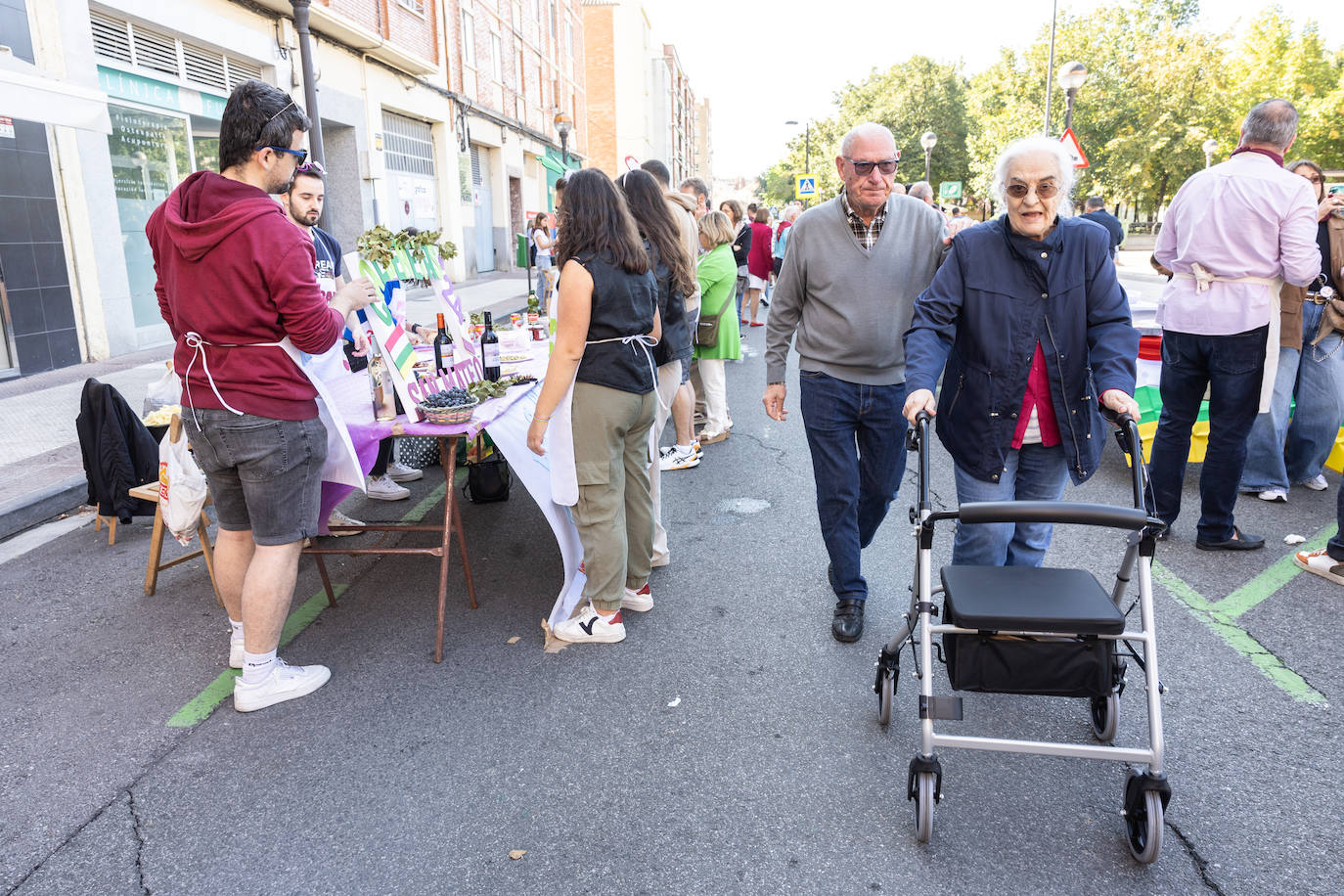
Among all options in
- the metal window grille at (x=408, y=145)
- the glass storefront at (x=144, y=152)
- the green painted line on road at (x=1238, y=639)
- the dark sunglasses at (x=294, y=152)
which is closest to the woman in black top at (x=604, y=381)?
the dark sunglasses at (x=294, y=152)

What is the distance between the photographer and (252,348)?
3055mm

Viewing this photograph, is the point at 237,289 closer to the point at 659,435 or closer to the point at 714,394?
the point at 659,435

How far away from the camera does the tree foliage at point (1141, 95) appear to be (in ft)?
133

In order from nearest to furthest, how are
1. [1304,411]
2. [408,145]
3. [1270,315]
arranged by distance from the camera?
[1270,315] → [1304,411] → [408,145]

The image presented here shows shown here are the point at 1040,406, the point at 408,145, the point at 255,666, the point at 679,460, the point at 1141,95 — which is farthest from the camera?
the point at 1141,95

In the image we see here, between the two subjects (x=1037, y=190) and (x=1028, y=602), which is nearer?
(x=1028, y=602)

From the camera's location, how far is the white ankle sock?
3271 millimetres

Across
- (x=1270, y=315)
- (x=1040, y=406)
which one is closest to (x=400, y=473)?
(x=1040, y=406)

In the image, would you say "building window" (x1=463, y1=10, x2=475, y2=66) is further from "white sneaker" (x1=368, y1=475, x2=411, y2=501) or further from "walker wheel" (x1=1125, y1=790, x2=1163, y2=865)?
"walker wheel" (x1=1125, y1=790, x2=1163, y2=865)

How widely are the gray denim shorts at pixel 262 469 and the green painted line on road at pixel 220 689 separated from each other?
66 cm

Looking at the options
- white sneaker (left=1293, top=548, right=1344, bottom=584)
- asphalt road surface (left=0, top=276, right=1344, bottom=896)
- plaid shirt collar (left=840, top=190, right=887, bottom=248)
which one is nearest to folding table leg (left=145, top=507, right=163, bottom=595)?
asphalt road surface (left=0, top=276, right=1344, bottom=896)

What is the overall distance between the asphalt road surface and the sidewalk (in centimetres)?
117

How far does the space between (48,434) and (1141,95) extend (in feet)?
169

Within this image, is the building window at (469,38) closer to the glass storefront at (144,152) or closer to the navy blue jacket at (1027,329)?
the glass storefront at (144,152)
